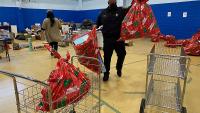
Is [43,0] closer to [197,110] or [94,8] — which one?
[94,8]

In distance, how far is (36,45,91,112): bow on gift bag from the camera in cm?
126

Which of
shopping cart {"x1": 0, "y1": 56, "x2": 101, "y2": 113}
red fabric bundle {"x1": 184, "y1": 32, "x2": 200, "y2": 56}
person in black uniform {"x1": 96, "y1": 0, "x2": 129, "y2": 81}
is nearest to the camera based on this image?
shopping cart {"x1": 0, "y1": 56, "x2": 101, "y2": 113}

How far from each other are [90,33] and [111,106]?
3.64 ft

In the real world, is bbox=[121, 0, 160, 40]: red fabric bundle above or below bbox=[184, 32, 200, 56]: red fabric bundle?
above

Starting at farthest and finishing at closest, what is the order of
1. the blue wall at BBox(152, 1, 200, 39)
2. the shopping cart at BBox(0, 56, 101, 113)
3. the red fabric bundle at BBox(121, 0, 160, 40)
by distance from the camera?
the blue wall at BBox(152, 1, 200, 39)
the red fabric bundle at BBox(121, 0, 160, 40)
the shopping cart at BBox(0, 56, 101, 113)

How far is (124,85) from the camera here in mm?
3258

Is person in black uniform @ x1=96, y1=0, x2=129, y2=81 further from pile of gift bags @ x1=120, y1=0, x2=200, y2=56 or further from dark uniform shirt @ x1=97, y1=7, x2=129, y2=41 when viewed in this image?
pile of gift bags @ x1=120, y1=0, x2=200, y2=56

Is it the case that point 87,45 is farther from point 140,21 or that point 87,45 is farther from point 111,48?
point 140,21

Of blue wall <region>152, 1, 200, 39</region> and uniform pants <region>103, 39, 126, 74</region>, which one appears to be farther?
blue wall <region>152, 1, 200, 39</region>

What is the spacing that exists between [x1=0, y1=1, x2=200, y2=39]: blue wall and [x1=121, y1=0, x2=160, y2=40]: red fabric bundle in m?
6.27

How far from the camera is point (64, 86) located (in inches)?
51.7

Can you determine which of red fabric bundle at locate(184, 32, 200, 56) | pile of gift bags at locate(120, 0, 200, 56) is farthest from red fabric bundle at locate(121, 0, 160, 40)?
red fabric bundle at locate(184, 32, 200, 56)

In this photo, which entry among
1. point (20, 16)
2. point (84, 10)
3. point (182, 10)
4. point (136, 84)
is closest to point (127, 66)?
point (136, 84)

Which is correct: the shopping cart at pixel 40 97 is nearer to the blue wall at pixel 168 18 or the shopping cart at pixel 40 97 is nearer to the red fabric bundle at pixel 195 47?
the red fabric bundle at pixel 195 47
